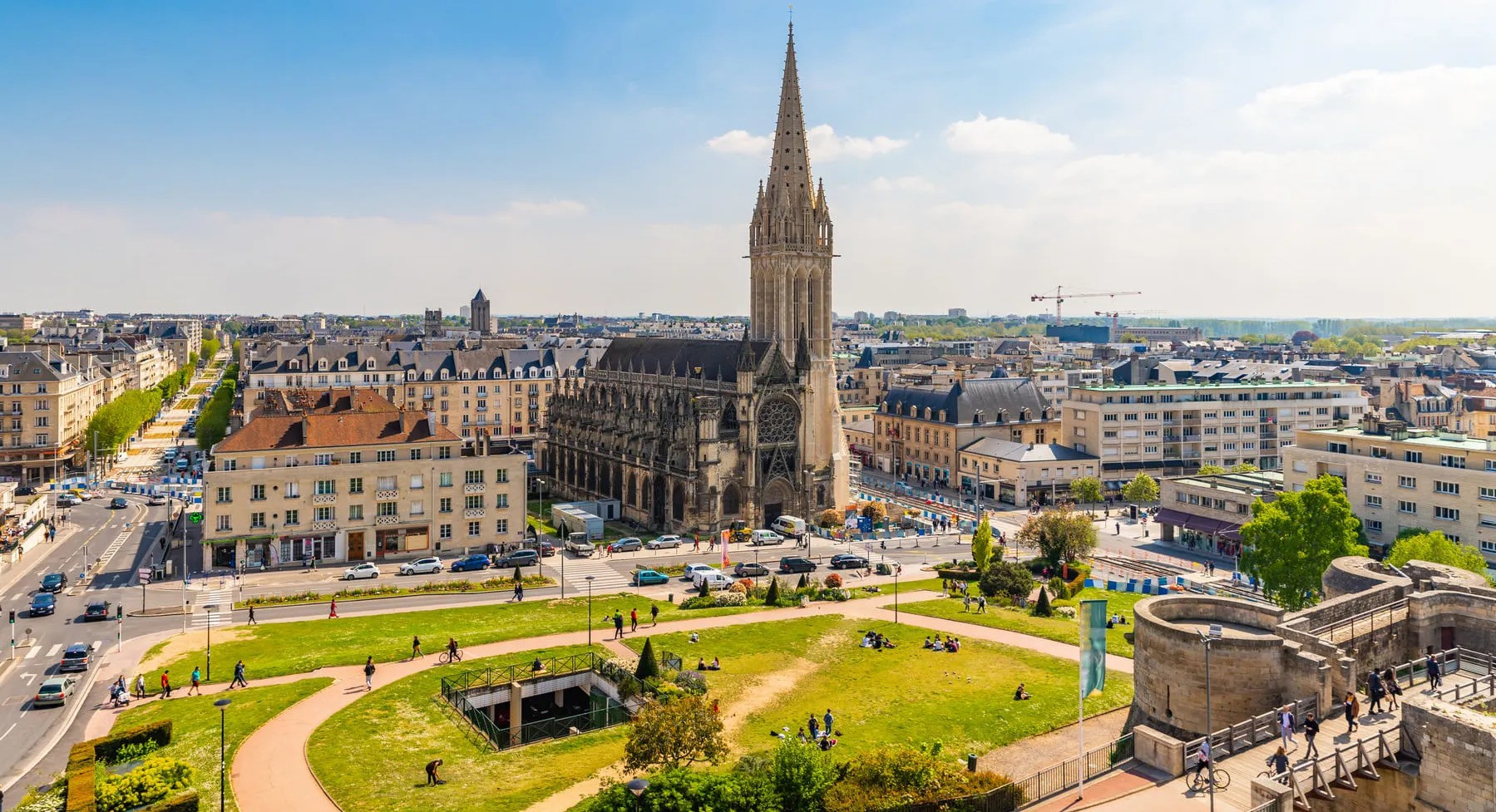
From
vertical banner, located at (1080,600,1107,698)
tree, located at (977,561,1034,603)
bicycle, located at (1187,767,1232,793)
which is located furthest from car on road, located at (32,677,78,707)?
tree, located at (977,561,1034,603)

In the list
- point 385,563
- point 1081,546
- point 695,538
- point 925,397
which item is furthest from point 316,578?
point 925,397

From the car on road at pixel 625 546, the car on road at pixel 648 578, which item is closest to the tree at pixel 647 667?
the car on road at pixel 648 578

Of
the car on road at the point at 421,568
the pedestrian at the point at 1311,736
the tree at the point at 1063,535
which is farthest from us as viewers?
the tree at the point at 1063,535

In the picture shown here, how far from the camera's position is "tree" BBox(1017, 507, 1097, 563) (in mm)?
70438

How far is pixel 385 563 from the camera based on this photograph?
72.6m

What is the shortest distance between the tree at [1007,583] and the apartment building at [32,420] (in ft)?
343

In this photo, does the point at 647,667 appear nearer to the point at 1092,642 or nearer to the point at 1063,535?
the point at 1092,642

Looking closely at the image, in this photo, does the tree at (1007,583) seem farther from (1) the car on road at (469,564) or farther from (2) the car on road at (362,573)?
(2) the car on road at (362,573)

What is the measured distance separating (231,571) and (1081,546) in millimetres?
59153

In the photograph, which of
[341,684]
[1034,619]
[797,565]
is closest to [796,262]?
[797,565]

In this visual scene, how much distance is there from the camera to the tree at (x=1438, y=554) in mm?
53062

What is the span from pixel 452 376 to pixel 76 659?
3513 inches

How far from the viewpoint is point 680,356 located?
9994 cm

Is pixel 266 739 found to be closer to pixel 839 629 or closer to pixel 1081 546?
pixel 839 629
